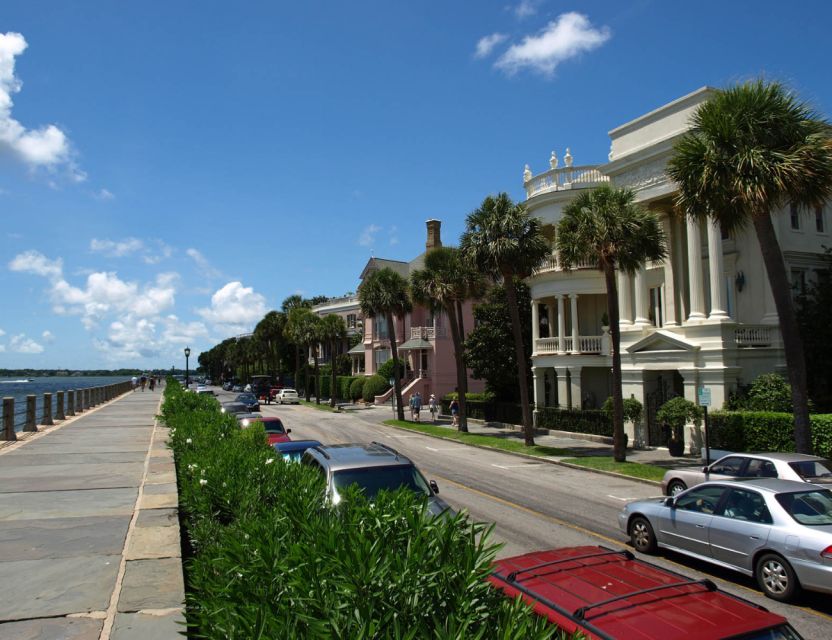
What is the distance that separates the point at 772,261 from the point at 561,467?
10.2m

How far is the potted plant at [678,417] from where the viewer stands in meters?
24.0

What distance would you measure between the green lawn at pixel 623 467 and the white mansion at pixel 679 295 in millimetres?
4096

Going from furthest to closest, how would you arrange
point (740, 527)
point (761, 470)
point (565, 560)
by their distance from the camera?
point (761, 470), point (740, 527), point (565, 560)

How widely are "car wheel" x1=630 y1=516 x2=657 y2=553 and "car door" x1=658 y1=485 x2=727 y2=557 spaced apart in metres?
0.24

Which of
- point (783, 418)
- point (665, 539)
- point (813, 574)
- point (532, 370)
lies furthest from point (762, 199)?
point (532, 370)

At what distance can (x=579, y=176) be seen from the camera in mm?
34031

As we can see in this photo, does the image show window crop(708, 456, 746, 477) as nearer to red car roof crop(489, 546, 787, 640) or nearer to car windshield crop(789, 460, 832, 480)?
car windshield crop(789, 460, 832, 480)

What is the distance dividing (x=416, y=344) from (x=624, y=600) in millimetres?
52551

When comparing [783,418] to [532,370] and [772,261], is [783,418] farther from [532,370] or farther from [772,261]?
[532,370]

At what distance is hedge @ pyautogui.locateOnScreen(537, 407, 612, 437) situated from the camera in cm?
2943

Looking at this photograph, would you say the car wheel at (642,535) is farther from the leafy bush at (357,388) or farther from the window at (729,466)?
the leafy bush at (357,388)

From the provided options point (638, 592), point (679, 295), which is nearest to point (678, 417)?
point (679, 295)

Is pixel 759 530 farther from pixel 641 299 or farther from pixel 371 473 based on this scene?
pixel 641 299

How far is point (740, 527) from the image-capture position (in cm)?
904
